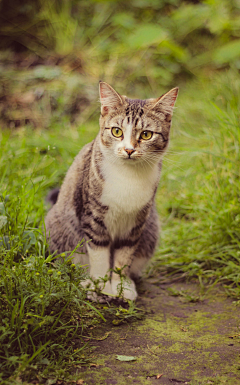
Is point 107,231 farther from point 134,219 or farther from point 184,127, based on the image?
point 184,127

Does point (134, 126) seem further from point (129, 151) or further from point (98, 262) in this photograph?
point (98, 262)

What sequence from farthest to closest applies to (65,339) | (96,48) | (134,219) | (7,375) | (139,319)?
(96,48) < (134,219) < (139,319) < (65,339) < (7,375)

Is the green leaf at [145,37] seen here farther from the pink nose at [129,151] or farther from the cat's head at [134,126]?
the pink nose at [129,151]

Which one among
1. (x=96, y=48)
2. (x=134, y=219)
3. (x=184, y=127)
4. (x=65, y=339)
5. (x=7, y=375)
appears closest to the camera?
(x=7, y=375)

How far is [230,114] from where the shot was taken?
3.31 m

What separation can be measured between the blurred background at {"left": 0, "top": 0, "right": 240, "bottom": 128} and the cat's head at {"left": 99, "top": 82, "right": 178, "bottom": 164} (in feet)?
8.98

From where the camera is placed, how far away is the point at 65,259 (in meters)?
1.79

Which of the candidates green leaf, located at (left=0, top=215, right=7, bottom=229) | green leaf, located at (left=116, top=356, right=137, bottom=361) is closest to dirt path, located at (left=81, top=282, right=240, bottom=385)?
green leaf, located at (left=116, top=356, right=137, bottom=361)

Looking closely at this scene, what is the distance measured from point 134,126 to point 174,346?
3.99 feet

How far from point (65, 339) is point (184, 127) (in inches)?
139

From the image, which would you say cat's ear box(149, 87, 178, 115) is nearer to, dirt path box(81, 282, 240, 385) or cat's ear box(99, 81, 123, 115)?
cat's ear box(99, 81, 123, 115)

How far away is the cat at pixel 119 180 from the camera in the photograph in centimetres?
218

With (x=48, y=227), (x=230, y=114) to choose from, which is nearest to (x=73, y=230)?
(x=48, y=227)

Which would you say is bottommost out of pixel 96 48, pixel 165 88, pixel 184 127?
pixel 184 127
